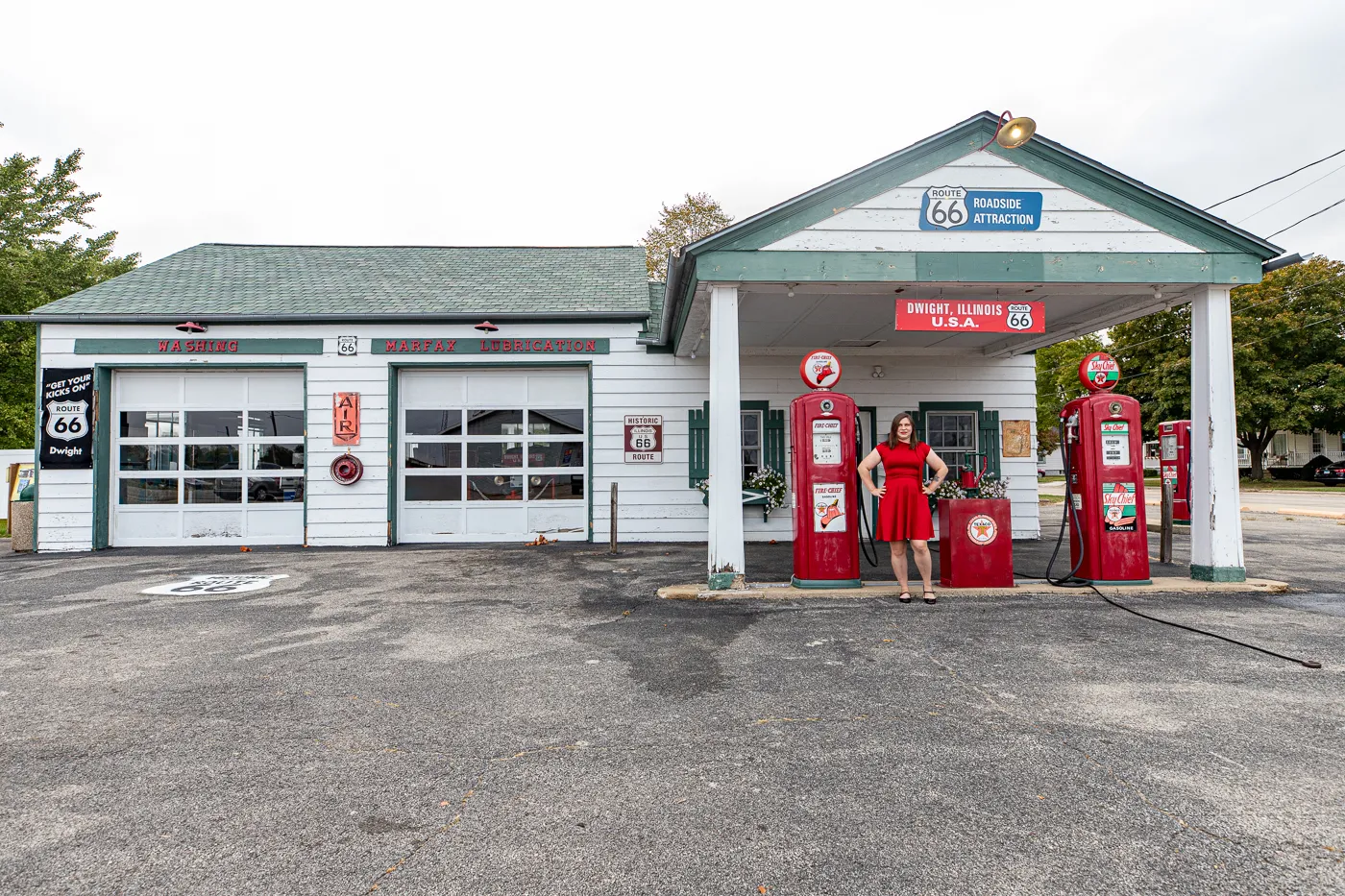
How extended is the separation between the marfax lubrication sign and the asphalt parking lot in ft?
17.9

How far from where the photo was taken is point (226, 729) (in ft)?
12.2

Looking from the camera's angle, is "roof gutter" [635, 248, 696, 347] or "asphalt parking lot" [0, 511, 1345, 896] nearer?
"asphalt parking lot" [0, 511, 1345, 896]

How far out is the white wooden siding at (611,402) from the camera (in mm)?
11523

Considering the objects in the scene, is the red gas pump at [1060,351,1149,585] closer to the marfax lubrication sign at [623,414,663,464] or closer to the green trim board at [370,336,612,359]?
the marfax lubrication sign at [623,414,663,464]

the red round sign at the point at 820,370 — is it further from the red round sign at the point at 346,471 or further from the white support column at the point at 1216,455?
the red round sign at the point at 346,471

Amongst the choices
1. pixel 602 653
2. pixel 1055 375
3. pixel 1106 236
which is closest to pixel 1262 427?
pixel 1055 375

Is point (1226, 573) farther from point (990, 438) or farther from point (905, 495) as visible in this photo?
point (990, 438)

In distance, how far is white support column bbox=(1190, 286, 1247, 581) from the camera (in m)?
7.34

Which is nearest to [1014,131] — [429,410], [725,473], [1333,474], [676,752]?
[725,473]

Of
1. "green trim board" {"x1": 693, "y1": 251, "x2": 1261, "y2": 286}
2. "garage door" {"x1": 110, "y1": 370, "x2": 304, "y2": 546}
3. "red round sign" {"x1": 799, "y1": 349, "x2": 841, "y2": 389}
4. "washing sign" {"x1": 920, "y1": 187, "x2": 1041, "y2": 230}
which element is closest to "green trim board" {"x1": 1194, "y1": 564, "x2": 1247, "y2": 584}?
"green trim board" {"x1": 693, "y1": 251, "x2": 1261, "y2": 286}

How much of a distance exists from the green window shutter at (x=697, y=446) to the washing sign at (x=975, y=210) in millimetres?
5093

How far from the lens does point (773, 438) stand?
12.0 m

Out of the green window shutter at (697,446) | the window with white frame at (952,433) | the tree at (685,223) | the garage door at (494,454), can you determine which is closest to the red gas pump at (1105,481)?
the window with white frame at (952,433)

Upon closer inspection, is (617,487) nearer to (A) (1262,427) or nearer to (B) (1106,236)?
(B) (1106,236)
